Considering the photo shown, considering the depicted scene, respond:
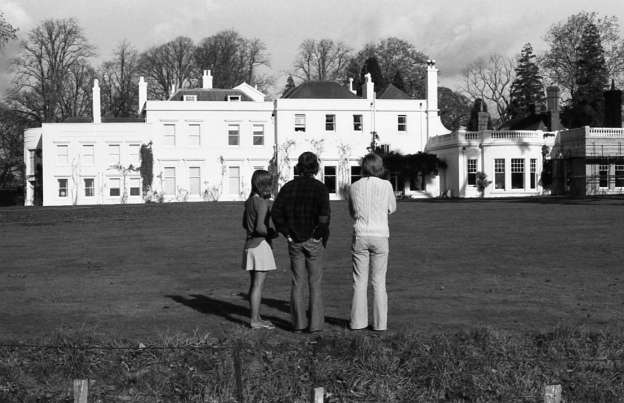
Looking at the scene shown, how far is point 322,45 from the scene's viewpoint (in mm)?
83562

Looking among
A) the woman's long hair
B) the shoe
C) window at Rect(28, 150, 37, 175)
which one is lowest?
the shoe

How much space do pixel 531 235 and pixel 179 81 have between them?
62.4 m

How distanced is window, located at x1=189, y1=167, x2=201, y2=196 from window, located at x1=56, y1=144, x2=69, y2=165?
885cm

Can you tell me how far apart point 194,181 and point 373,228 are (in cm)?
5126

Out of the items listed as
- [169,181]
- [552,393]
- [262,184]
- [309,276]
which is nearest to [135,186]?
[169,181]

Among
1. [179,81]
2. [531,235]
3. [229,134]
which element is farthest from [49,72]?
[531,235]

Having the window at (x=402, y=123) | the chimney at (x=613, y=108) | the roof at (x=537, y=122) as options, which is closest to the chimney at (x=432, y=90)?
the window at (x=402, y=123)

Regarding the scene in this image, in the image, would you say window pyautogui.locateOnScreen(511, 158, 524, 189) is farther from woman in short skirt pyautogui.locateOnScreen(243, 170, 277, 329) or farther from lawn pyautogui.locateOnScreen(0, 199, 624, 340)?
woman in short skirt pyautogui.locateOnScreen(243, 170, 277, 329)

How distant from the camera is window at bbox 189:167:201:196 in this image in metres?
59.0

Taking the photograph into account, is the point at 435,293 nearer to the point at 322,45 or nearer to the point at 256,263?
the point at 256,263

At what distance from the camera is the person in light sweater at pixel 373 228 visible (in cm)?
875

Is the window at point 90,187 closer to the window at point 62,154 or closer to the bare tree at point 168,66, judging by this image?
the window at point 62,154

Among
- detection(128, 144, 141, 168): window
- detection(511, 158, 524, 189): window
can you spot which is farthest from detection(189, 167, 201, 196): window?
detection(511, 158, 524, 189): window

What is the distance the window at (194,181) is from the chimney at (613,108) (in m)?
30.4
